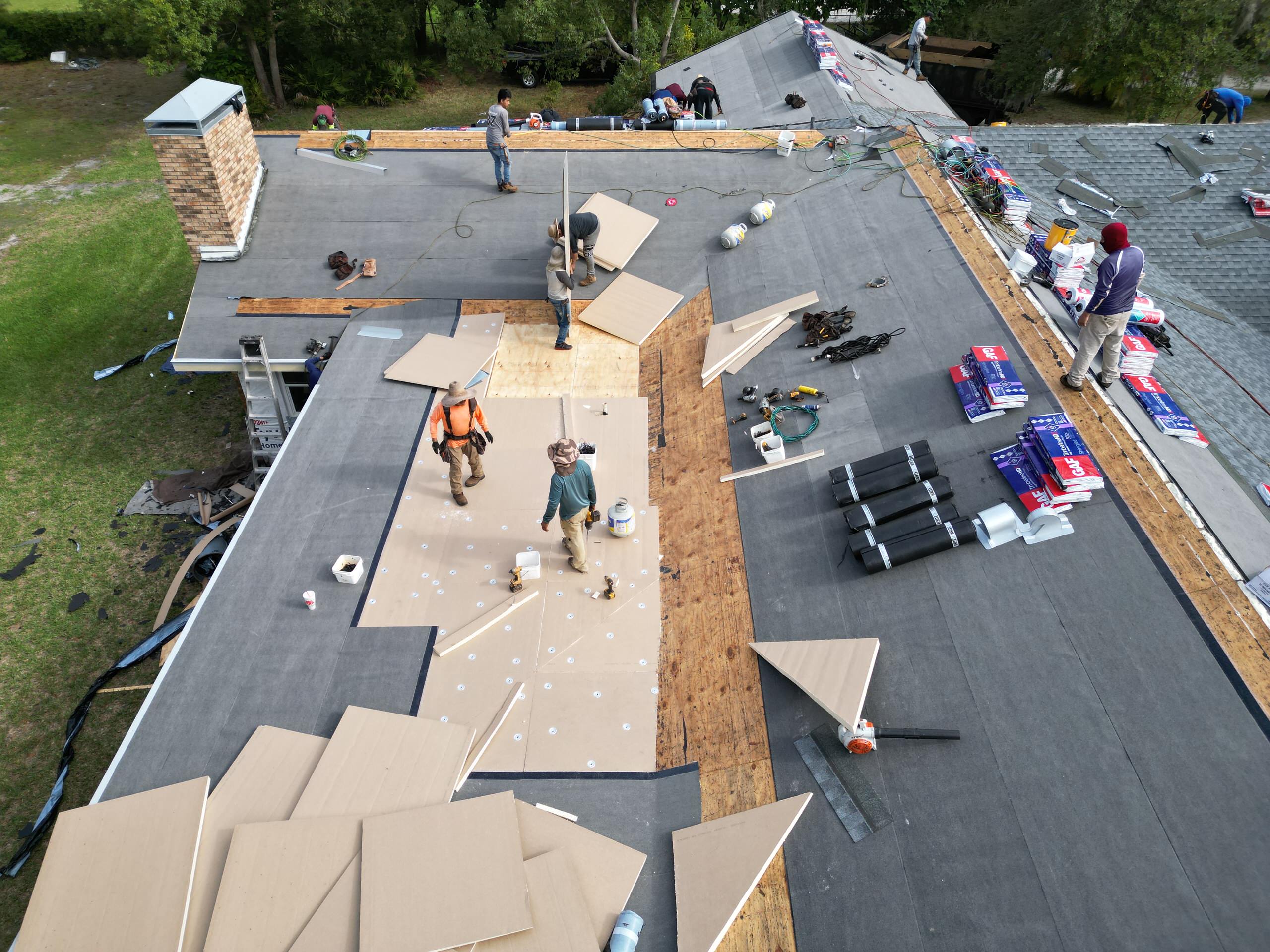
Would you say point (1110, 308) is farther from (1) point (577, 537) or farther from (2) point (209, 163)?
(2) point (209, 163)

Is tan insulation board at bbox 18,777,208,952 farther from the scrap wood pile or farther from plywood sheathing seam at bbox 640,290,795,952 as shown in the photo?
plywood sheathing seam at bbox 640,290,795,952

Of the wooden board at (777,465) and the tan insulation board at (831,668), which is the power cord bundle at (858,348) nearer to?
the wooden board at (777,465)

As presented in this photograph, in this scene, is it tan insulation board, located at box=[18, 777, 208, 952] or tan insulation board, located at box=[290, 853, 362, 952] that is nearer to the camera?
tan insulation board, located at box=[290, 853, 362, 952]

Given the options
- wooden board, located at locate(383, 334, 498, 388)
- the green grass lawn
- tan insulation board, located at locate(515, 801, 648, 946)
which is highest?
wooden board, located at locate(383, 334, 498, 388)

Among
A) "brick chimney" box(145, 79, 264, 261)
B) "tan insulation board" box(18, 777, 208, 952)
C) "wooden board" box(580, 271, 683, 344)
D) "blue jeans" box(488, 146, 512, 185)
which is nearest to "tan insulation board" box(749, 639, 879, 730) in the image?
"tan insulation board" box(18, 777, 208, 952)

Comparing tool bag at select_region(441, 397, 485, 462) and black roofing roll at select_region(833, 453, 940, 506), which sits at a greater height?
black roofing roll at select_region(833, 453, 940, 506)

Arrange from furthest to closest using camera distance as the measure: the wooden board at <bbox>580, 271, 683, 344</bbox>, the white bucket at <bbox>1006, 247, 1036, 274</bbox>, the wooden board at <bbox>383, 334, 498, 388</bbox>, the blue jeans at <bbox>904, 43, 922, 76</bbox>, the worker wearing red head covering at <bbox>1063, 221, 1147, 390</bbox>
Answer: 1. the blue jeans at <bbox>904, 43, 922, 76</bbox>
2. the wooden board at <bbox>580, 271, 683, 344</bbox>
3. the wooden board at <bbox>383, 334, 498, 388</bbox>
4. the white bucket at <bbox>1006, 247, 1036, 274</bbox>
5. the worker wearing red head covering at <bbox>1063, 221, 1147, 390</bbox>

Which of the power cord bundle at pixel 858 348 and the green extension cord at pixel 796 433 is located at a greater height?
the power cord bundle at pixel 858 348

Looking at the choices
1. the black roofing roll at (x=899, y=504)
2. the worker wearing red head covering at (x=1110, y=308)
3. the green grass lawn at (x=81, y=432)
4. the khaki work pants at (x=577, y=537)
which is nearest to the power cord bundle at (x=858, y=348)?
the worker wearing red head covering at (x=1110, y=308)
